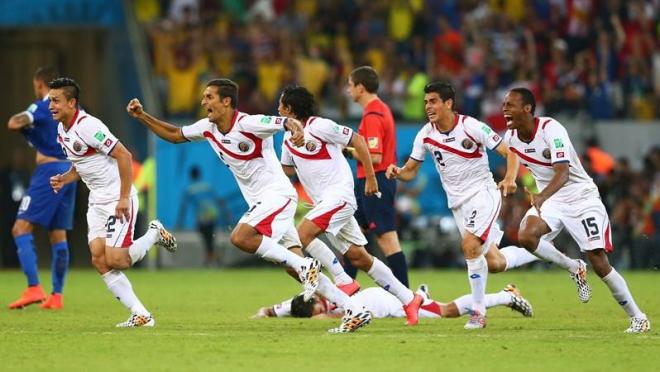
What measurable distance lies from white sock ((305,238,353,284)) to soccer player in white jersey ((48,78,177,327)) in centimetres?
153

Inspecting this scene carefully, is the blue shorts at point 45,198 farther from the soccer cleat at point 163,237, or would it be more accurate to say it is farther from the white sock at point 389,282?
the white sock at point 389,282

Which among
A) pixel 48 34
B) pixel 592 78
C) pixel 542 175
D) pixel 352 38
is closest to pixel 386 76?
pixel 352 38

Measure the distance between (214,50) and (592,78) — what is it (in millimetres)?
7176

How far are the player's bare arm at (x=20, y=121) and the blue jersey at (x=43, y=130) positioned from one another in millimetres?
70

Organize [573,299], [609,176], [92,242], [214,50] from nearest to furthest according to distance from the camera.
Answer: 1. [92,242]
2. [573,299]
3. [609,176]
4. [214,50]

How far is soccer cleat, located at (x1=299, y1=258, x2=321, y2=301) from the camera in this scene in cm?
1223

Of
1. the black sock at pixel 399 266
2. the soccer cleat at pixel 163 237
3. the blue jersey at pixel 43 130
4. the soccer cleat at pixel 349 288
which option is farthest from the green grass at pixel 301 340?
the blue jersey at pixel 43 130

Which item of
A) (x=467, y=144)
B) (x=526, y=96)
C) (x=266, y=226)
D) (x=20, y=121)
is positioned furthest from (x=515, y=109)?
(x=20, y=121)

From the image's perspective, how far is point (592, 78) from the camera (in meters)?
27.2

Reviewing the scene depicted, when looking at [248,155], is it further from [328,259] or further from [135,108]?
[328,259]

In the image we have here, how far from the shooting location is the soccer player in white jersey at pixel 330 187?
43.7 feet

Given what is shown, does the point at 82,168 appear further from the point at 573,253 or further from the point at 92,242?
the point at 573,253

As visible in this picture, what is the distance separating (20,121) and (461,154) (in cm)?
504

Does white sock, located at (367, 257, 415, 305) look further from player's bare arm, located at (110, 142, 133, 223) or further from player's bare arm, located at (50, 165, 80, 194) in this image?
player's bare arm, located at (50, 165, 80, 194)
